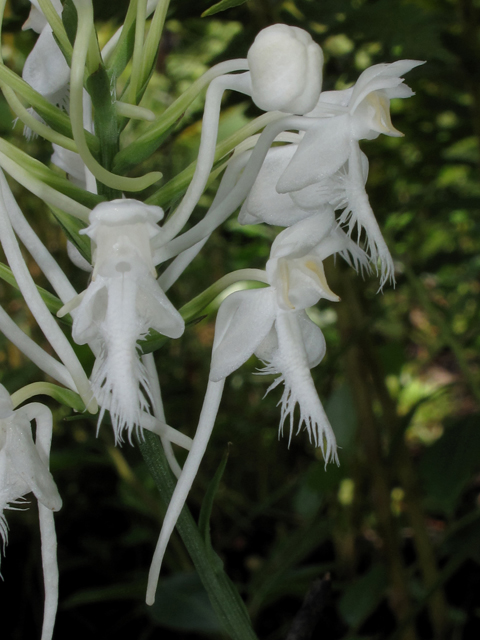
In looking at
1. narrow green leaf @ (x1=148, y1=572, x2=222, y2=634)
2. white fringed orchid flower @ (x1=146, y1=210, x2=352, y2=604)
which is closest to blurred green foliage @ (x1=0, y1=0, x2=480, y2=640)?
narrow green leaf @ (x1=148, y1=572, x2=222, y2=634)

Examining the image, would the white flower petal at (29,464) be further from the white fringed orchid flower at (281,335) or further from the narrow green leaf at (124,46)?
the narrow green leaf at (124,46)

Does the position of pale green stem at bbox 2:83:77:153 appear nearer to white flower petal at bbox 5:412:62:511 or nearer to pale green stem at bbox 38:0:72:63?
pale green stem at bbox 38:0:72:63

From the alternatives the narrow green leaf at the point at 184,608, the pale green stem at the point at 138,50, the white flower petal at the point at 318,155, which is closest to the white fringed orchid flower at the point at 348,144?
the white flower petal at the point at 318,155

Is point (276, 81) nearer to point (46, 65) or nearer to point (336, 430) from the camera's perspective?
point (46, 65)

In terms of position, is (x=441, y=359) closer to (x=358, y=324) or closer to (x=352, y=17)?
(x=358, y=324)

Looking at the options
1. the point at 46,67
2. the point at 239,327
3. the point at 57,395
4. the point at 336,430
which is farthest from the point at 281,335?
the point at 336,430

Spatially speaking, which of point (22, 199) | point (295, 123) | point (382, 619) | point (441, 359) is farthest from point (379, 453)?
point (441, 359)
